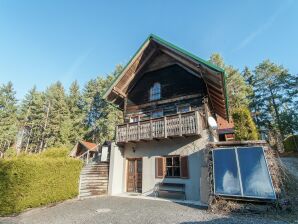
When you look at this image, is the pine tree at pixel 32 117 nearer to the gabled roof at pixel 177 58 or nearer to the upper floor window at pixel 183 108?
the gabled roof at pixel 177 58

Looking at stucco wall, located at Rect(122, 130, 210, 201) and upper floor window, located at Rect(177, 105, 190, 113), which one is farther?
upper floor window, located at Rect(177, 105, 190, 113)

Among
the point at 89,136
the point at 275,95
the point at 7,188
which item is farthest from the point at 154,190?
the point at 275,95

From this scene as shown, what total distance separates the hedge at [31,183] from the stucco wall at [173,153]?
14.7ft

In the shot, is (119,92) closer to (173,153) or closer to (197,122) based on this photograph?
(173,153)

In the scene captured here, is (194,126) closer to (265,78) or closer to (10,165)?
(10,165)

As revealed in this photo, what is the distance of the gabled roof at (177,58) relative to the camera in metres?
11.0

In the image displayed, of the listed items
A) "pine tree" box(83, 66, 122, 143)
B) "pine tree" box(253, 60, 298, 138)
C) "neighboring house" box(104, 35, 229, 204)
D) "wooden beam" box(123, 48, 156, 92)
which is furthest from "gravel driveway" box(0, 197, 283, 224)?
"pine tree" box(253, 60, 298, 138)

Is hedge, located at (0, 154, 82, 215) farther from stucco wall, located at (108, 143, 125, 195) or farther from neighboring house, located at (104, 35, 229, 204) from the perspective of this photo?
neighboring house, located at (104, 35, 229, 204)

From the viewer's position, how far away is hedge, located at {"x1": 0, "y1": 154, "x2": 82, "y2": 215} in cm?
779

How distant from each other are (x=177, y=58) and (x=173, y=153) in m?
6.68

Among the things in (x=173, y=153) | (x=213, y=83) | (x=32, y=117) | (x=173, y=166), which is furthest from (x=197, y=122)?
(x=32, y=117)

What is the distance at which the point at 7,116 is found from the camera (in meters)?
39.7

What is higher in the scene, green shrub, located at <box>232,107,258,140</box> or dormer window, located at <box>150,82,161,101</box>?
dormer window, located at <box>150,82,161,101</box>

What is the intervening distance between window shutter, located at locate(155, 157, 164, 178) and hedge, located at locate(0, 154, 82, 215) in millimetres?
5237
